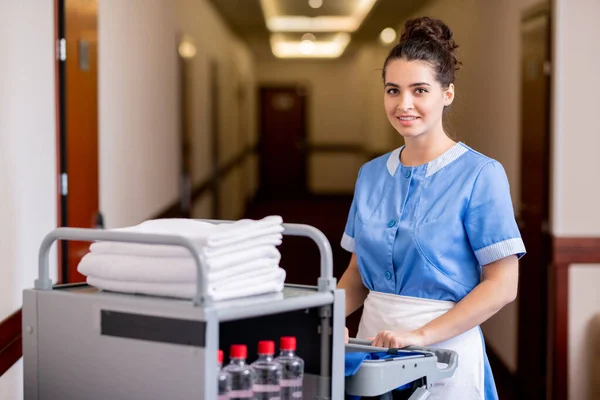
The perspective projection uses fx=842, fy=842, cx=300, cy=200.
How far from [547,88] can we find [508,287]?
98.0 inches

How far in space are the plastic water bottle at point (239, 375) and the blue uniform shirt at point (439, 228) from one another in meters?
0.67

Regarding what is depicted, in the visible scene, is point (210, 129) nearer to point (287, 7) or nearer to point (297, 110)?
point (287, 7)

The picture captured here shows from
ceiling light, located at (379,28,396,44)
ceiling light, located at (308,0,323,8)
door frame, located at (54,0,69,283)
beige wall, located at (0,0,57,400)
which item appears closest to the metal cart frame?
beige wall, located at (0,0,57,400)

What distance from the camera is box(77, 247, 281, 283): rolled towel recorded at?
1.46 m

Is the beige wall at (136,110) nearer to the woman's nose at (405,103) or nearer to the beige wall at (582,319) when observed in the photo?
the woman's nose at (405,103)

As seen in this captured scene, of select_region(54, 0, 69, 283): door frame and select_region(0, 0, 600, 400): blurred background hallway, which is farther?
select_region(54, 0, 69, 283): door frame

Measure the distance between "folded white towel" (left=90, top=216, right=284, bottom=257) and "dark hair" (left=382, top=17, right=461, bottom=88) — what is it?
0.67 metres

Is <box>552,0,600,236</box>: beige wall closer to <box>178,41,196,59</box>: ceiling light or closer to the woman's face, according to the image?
the woman's face

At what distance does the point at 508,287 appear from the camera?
1998 mm

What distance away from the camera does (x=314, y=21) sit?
37.5 ft

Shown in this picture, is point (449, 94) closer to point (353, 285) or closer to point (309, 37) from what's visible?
point (353, 285)

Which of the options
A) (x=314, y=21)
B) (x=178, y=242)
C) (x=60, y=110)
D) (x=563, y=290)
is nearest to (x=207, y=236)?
(x=178, y=242)

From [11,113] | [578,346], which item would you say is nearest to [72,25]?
[11,113]

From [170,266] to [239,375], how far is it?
23 centimetres
